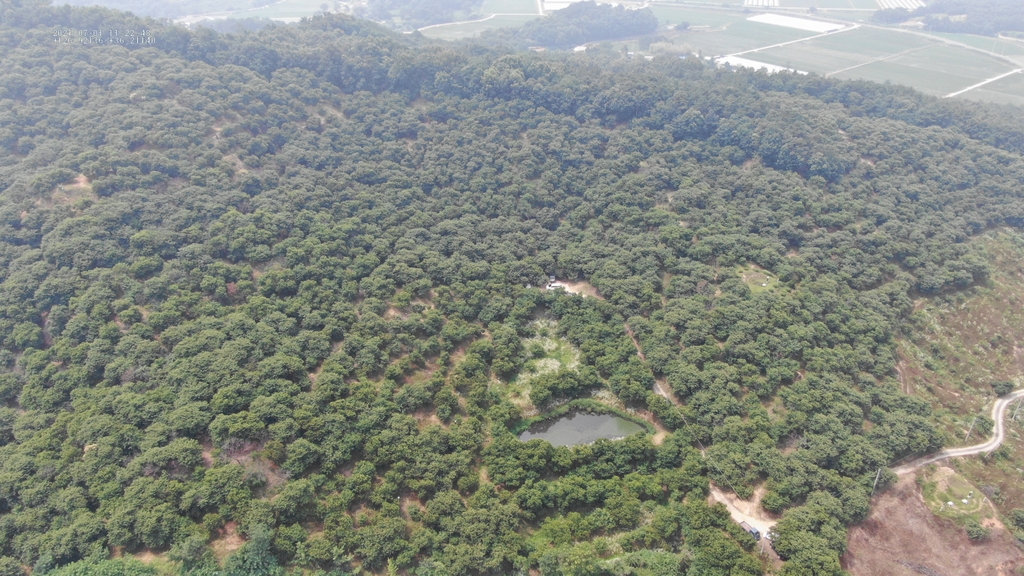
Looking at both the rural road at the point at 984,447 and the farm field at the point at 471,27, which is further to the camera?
the farm field at the point at 471,27

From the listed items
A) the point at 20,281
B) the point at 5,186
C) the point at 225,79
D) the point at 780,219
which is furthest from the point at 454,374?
the point at 225,79

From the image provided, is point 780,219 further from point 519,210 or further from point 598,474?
point 598,474

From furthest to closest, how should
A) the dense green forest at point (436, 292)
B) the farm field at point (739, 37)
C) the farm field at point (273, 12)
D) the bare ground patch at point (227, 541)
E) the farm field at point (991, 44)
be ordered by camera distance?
1. the farm field at point (273, 12)
2. the farm field at point (739, 37)
3. the farm field at point (991, 44)
4. the dense green forest at point (436, 292)
5. the bare ground patch at point (227, 541)

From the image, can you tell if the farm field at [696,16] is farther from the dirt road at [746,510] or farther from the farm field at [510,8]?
the dirt road at [746,510]

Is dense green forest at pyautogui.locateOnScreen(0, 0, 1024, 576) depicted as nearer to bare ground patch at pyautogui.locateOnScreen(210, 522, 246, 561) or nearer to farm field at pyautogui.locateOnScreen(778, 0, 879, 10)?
bare ground patch at pyautogui.locateOnScreen(210, 522, 246, 561)

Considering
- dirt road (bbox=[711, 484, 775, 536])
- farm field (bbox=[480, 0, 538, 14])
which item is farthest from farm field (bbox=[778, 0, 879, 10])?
dirt road (bbox=[711, 484, 775, 536])

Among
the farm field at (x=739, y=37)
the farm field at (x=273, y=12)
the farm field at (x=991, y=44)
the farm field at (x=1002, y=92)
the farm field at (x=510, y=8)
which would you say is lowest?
the farm field at (x=1002, y=92)

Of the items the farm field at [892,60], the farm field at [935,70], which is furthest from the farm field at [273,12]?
the farm field at [935,70]

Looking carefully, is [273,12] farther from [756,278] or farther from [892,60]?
[756,278]
